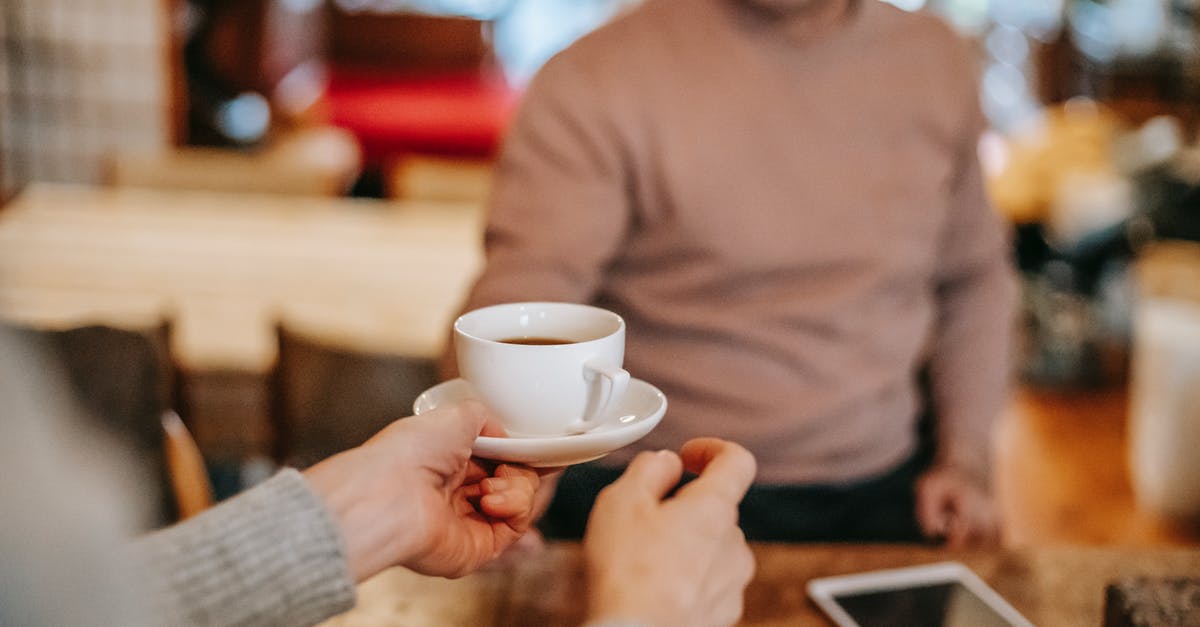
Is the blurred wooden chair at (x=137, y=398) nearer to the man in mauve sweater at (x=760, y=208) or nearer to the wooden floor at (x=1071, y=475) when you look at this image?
the man in mauve sweater at (x=760, y=208)

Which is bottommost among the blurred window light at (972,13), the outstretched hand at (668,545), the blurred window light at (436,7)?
the blurred window light at (436,7)

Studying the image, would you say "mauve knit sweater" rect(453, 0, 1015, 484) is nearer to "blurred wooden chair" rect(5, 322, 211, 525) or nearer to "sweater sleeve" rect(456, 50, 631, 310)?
"sweater sleeve" rect(456, 50, 631, 310)

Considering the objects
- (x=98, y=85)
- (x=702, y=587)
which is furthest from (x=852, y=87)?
(x=98, y=85)

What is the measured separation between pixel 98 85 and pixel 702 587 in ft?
11.4

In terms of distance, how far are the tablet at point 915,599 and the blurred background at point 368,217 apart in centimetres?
31

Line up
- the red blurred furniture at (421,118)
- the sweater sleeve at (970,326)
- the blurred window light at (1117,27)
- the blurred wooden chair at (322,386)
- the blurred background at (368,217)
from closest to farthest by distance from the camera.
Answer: the blurred wooden chair at (322,386)
the sweater sleeve at (970,326)
the blurred background at (368,217)
the red blurred furniture at (421,118)
the blurred window light at (1117,27)

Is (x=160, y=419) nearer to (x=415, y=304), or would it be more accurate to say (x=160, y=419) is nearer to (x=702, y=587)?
(x=702, y=587)

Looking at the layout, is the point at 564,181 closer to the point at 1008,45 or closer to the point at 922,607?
the point at 922,607

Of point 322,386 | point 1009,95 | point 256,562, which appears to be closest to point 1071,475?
point 322,386

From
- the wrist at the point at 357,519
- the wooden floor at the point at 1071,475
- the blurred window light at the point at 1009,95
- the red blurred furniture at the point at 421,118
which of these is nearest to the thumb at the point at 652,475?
the wrist at the point at 357,519

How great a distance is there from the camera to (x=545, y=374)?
1.73 ft

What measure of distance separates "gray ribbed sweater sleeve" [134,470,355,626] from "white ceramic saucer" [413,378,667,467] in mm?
95

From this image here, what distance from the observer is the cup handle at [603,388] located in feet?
1.73

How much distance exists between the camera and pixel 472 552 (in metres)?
0.58
